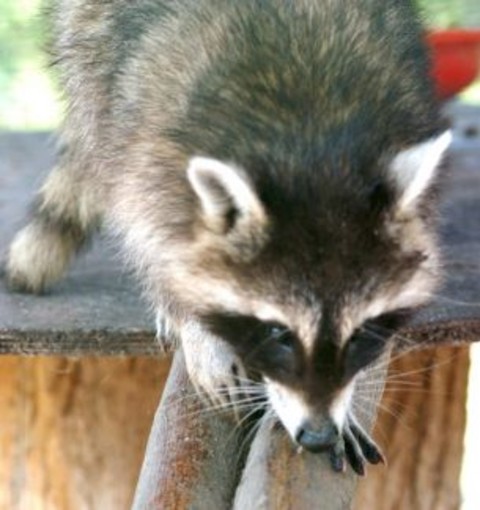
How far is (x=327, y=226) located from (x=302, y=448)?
13.5 inches

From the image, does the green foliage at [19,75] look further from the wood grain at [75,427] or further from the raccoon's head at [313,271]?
the raccoon's head at [313,271]

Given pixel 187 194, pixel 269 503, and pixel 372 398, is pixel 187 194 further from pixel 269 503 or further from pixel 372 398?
pixel 269 503

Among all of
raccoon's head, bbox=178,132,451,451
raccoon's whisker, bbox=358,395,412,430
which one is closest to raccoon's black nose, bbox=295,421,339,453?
raccoon's head, bbox=178,132,451,451

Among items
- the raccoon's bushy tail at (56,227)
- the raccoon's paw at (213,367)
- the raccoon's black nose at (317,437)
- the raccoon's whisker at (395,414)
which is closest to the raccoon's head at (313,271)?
the raccoon's black nose at (317,437)

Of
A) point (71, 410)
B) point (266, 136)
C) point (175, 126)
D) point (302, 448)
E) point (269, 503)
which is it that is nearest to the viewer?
point (269, 503)

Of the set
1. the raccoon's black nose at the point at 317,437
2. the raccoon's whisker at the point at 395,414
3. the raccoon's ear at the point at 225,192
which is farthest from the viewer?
the raccoon's whisker at the point at 395,414

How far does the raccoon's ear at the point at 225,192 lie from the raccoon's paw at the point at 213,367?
0.26m

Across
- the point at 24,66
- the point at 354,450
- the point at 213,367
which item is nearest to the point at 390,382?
the point at 213,367

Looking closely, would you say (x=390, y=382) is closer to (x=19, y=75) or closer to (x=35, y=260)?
(x=35, y=260)

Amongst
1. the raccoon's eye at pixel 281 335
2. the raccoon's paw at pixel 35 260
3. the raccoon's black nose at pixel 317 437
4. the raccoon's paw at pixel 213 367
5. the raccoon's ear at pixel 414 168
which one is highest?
the raccoon's ear at pixel 414 168

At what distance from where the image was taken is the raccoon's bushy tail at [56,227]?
3.42m

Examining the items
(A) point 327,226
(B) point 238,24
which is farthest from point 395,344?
(B) point 238,24

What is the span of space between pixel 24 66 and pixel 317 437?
15.4 ft

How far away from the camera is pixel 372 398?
2580 millimetres
